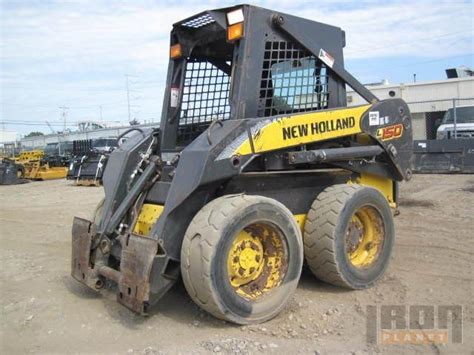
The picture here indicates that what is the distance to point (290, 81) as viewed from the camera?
198 inches

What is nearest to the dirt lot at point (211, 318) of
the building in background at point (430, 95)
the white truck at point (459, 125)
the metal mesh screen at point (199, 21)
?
the metal mesh screen at point (199, 21)

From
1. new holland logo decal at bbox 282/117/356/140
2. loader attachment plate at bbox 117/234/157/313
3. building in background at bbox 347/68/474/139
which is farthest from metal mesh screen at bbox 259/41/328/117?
building in background at bbox 347/68/474/139

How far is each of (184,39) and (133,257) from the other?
2530mm

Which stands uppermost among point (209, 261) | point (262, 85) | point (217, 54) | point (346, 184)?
point (217, 54)

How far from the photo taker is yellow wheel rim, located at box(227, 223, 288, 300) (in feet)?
13.5

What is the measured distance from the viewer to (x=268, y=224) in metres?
4.18

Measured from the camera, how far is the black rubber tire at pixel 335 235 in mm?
4680

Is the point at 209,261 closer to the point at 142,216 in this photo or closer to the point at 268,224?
the point at 268,224

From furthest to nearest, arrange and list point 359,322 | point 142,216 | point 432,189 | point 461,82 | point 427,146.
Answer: point 461,82, point 427,146, point 432,189, point 142,216, point 359,322

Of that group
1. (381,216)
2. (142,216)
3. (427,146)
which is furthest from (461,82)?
(142,216)

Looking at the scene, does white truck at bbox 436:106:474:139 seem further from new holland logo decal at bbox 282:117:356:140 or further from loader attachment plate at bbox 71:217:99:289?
loader attachment plate at bbox 71:217:99:289

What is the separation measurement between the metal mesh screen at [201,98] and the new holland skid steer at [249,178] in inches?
0.5

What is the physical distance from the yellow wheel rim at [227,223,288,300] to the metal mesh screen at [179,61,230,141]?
1796mm

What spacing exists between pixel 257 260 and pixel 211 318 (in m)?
0.61
